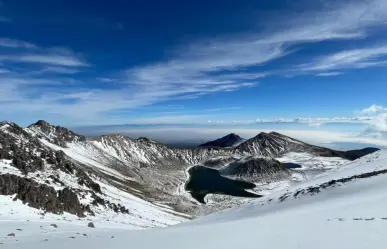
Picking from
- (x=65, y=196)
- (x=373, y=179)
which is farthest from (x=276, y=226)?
(x=65, y=196)

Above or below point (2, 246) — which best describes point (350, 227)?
above

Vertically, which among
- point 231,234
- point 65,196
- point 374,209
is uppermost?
point 374,209

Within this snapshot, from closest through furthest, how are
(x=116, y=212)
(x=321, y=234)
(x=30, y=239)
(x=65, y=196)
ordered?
1. (x=321, y=234)
2. (x=30, y=239)
3. (x=65, y=196)
4. (x=116, y=212)

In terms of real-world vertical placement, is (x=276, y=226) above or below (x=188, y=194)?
above

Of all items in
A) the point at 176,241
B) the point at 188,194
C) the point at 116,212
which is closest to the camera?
the point at 176,241

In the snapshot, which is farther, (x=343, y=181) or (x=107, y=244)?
(x=343, y=181)

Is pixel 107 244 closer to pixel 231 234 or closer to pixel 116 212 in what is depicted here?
pixel 231 234

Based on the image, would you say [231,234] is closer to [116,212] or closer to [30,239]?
[30,239]

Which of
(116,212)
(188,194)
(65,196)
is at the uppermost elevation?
(65,196)

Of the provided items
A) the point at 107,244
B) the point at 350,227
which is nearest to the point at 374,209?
the point at 350,227
